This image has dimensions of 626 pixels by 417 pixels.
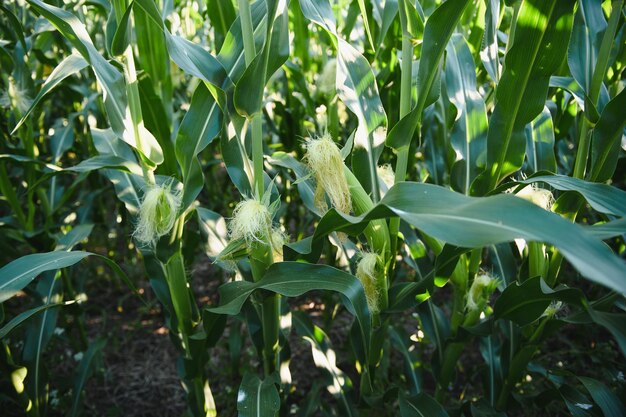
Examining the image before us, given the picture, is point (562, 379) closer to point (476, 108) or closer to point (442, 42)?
point (476, 108)

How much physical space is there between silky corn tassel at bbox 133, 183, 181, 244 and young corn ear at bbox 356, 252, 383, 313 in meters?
0.61

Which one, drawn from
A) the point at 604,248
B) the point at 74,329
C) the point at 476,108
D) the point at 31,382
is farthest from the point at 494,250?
the point at 74,329

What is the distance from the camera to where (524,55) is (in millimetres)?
1288

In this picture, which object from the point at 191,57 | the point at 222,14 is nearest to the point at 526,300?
the point at 191,57

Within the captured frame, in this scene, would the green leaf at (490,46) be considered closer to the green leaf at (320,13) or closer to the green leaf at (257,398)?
the green leaf at (320,13)

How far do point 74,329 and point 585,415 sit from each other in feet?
9.02

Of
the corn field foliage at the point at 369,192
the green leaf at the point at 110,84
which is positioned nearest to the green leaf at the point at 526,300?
the corn field foliage at the point at 369,192

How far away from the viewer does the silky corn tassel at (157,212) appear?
56.4 inches

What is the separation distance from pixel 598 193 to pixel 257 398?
1.20 m

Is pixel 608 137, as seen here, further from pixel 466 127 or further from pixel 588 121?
pixel 466 127

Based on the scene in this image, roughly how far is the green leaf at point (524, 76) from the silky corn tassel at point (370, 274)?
1.36ft

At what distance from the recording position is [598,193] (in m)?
1.23

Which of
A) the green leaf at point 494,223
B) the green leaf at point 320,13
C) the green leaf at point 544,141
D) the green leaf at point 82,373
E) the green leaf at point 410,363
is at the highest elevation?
the green leaf at point 320,13

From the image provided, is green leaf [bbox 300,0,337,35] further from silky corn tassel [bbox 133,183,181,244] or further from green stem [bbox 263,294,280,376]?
green stem [bbox 263,294,280,376]
